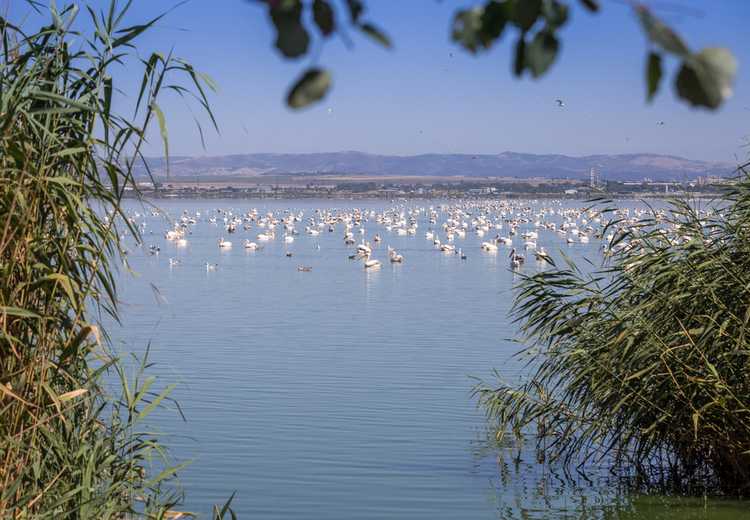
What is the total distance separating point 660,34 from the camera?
6.03 feet

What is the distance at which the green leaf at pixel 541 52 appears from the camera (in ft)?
6.90

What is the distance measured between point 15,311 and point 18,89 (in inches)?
40.5

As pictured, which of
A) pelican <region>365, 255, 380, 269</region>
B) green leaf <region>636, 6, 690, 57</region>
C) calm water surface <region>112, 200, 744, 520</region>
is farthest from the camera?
pelican <region>365, 255, 380, 269</region>

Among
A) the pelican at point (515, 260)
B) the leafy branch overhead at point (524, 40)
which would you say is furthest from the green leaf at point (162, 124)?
the pelican at point (515, 260)

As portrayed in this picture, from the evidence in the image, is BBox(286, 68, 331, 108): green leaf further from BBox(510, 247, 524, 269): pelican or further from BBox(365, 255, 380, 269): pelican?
BBox(365, 255, 380, 269): pelican

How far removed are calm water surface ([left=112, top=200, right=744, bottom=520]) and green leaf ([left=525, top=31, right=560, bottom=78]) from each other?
3.41 metres

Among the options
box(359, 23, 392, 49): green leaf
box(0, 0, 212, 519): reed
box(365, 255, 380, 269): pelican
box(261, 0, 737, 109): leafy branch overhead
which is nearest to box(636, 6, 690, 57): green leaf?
box(261, 0, 737, 109): leafy branch overhead

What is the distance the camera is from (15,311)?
16.2 ft

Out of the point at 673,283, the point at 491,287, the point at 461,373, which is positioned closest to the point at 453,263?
the point at 491,287

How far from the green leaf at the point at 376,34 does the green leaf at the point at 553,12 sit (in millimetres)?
272

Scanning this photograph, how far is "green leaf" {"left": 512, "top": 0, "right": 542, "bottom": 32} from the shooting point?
2.06 metres

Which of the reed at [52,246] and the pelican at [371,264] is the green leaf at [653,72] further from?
the pelican at [371,264]

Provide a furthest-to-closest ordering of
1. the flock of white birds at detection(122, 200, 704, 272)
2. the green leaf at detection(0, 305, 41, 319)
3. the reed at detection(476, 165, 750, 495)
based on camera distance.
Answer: the flock of white birds at detection(122, 200, 704, 272)
the reed at detection(476, 165, 750, 495)
the green leaf at detection(0, 305, 41, 319)

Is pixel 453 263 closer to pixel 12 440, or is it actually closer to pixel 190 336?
pixel 190 336
